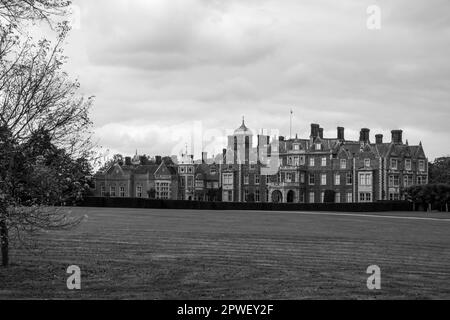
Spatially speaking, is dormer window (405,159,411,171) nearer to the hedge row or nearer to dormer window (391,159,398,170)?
dormer window (391,159,398,170)

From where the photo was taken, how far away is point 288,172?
9806 centimetres

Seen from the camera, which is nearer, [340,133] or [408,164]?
[408,164]

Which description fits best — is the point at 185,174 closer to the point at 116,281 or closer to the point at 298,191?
the point at 298,191

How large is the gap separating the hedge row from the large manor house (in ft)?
39.5

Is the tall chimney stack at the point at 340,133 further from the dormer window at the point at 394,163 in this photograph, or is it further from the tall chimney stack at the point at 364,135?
the dormer window at the point at 394,163

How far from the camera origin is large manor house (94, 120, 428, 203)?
93500 mm

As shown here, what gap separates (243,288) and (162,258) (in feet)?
16.6

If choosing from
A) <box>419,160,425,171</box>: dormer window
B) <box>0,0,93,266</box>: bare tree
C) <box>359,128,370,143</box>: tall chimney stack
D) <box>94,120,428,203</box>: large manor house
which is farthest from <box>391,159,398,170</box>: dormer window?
<box>0,0,93,266</box>: bare tree

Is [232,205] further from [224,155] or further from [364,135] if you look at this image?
[224,155]

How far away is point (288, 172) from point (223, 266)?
80.0 metres

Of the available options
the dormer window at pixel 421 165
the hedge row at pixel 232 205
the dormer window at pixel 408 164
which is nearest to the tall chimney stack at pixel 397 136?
the dormer window at pixel 408 164

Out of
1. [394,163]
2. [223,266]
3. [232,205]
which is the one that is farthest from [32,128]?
[394,163]
